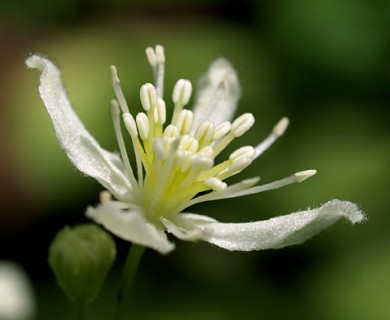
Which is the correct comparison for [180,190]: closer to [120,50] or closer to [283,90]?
[283,90]

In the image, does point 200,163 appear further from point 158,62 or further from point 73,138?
point 158,62

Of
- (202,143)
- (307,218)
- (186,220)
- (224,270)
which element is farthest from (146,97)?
(224,270)

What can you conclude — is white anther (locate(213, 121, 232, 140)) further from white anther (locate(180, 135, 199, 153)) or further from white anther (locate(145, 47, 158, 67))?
white anther (locate(145, 47, 158, 67))

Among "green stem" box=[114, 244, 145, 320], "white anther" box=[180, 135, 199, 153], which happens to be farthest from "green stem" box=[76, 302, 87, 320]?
"white anther" box=[180, 135, 199, 153]

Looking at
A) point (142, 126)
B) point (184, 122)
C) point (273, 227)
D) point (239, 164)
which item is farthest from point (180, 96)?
point (273, 227)

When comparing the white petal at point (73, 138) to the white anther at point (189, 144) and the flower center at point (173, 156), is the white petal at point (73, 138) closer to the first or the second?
the flower center at point (173, 156)

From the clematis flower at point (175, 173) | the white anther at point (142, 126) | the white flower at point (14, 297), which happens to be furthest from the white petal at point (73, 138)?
the white flower at point (14, 297)
